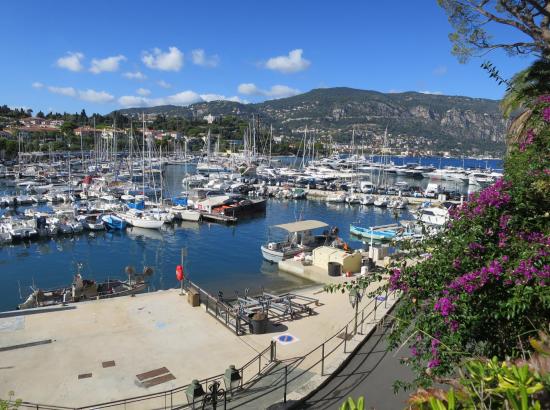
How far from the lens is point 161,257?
35.5m

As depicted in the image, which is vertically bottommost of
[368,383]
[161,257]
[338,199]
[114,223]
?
[161,257]

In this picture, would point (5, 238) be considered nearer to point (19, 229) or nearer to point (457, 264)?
point (19, 229)

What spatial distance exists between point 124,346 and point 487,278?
36.7 feet

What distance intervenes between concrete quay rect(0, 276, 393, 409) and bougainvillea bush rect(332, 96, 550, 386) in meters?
5.36

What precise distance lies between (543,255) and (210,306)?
44.3ft

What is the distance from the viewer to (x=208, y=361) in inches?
496

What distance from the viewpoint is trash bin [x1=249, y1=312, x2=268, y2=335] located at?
14.8 meters

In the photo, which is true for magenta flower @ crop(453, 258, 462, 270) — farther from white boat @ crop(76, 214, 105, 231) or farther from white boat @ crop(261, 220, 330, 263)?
white boat @ crop(76, 214, 105, 231)

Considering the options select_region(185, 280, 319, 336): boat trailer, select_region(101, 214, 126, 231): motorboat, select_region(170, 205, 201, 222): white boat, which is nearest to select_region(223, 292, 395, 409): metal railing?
select_region(185, 280, 319, 336): boat trailer

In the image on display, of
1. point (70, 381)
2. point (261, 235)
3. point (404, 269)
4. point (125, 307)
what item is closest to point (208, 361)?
point (70, 381)

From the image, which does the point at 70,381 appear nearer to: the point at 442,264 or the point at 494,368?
the point at 442,264

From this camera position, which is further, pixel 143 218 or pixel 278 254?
pixel 143 218

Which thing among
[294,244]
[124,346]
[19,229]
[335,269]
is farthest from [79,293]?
[19,229]

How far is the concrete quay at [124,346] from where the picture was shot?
11.1 metres
